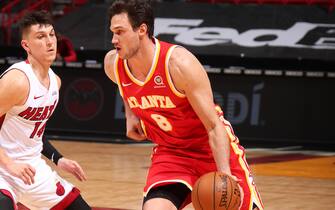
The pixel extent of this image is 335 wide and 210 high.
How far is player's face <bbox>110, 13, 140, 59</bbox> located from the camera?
17.7 feet

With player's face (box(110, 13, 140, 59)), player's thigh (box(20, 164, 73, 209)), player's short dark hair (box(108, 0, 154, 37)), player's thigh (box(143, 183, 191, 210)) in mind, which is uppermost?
player's short dark hair (box(108, 0, 154, 37))

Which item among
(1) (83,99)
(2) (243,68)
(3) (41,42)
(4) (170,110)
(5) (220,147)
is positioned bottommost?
(1) (83,99)

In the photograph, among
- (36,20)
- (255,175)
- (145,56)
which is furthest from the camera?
(255,175)

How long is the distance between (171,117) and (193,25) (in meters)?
10.7

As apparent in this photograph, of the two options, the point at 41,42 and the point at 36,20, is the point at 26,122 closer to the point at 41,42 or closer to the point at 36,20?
the point at 41,42

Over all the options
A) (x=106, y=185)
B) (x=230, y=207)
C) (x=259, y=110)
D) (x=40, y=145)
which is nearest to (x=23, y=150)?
(x=40, y=145)

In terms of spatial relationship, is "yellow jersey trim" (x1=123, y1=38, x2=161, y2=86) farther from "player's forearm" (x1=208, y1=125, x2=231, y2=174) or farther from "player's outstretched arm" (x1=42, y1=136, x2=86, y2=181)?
"player's outstretched arm" (x1=42, y1=136, x2=86, y2=181)

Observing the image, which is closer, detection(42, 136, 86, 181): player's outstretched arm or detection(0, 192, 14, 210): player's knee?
detection(0, 192, 14, 210): player's knee

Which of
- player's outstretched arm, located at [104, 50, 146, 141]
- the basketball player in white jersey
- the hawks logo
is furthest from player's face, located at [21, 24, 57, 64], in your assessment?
the hawks logo

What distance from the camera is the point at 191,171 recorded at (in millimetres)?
5684

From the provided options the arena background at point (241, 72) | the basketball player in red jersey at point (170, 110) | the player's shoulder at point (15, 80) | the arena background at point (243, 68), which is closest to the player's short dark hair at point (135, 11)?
the basketball player in red jersey at point (170, 110)

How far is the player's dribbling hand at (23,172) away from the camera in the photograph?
5551 mm

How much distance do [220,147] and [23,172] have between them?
4.15 ft

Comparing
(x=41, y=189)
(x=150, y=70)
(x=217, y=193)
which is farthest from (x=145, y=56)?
(x=41, y=189)
